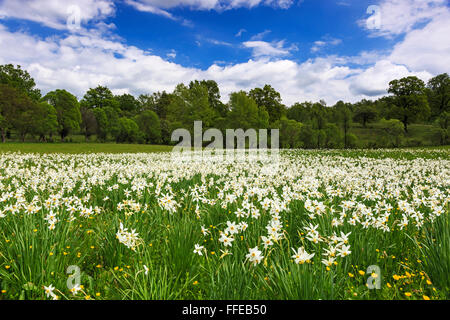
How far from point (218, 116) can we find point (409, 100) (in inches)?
1872

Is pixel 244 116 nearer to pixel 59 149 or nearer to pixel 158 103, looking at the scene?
pixel 59 149

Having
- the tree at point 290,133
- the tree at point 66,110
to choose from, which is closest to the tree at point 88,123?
the tree at point 66,110

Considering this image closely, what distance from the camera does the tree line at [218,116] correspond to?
145 ft

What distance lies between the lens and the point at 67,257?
3.21m

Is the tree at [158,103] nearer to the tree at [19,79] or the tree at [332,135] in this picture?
the tree at [19,79]

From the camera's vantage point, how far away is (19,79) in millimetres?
61938

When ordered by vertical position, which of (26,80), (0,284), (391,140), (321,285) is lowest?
(0,284)

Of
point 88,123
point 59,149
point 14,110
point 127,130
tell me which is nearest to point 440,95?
point 127,130

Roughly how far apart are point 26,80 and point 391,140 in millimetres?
84359

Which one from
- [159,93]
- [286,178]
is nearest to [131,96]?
[159,93]

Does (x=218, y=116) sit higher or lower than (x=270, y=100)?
lower

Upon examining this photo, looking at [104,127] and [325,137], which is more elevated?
[104,127]

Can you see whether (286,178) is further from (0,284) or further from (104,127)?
(104,127)

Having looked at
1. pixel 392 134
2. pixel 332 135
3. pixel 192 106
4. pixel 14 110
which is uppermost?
pixel 192 106
